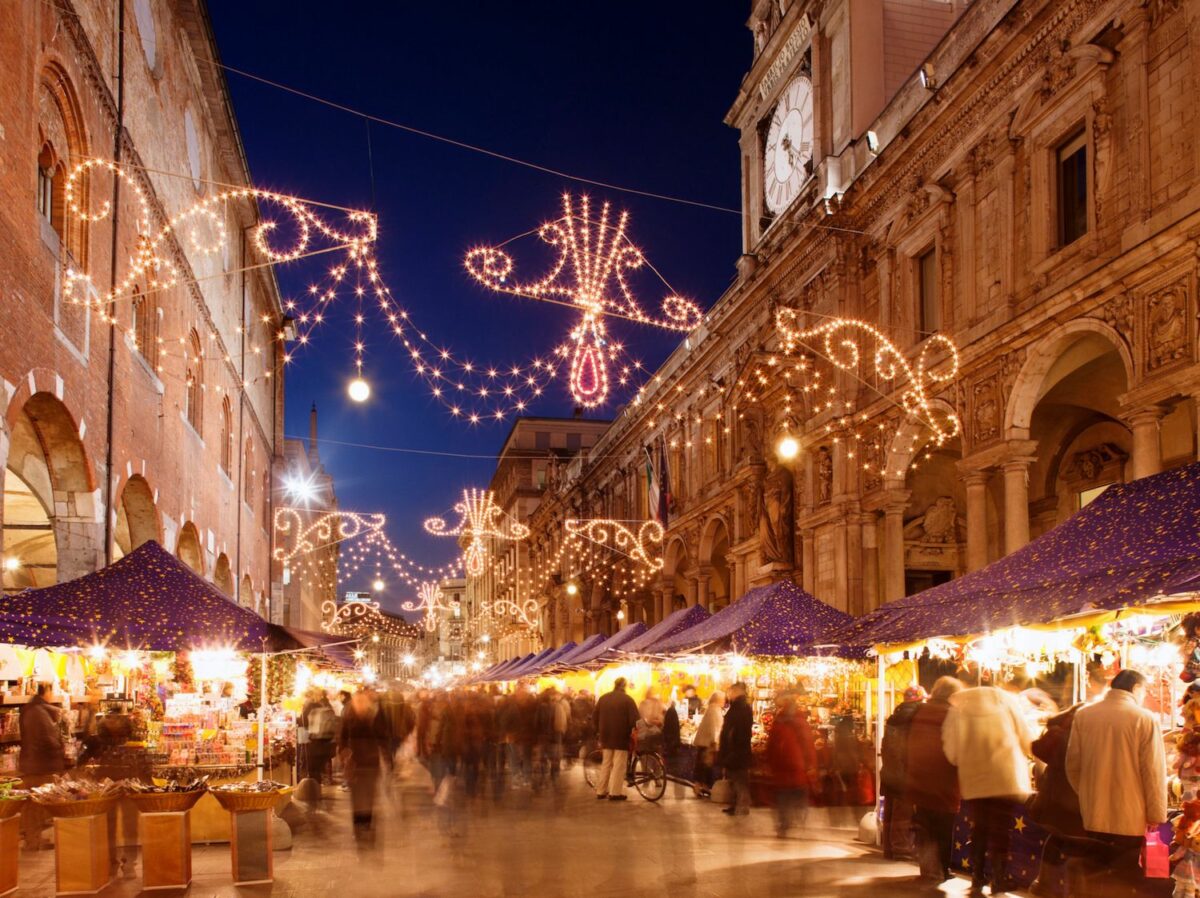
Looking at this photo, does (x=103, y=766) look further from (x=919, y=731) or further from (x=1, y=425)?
(x=919, y=731)

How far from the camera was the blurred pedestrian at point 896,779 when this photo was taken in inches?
426

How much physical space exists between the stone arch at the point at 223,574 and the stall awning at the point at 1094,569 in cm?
2163

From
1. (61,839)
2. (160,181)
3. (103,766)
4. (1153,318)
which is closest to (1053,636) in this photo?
(1153,318)

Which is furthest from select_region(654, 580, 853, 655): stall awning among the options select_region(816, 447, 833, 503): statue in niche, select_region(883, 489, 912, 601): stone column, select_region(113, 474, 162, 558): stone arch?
select_region(113, 474, 162, 558): stone arch

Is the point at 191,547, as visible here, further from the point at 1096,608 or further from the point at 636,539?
the point at 1096,608

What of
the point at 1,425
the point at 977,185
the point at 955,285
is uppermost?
the point at 977,185

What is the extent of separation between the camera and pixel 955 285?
66.5 ft

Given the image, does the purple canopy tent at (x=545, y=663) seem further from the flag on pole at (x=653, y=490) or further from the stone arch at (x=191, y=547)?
the stone arch at (x=191, y=547)

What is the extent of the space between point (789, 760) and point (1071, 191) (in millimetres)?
10216

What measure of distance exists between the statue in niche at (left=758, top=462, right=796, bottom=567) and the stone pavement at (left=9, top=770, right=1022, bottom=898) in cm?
1151

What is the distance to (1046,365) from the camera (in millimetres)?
17641

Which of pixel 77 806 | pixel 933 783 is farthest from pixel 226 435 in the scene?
pixel 933 783

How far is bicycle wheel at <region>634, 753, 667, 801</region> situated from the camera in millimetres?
17828

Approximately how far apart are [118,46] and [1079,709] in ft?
50.8
